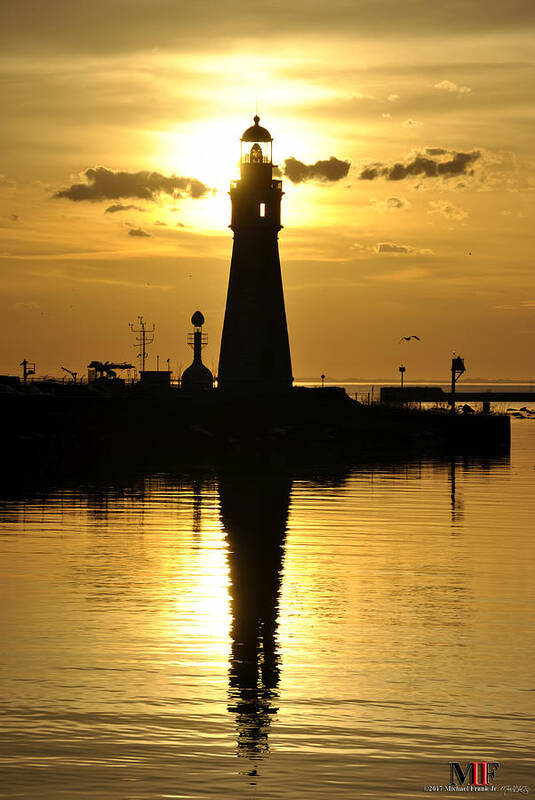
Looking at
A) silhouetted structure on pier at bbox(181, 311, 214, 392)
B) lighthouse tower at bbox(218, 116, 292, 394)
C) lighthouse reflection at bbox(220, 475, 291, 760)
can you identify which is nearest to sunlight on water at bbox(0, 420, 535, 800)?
lighthouse reflection at bbox(220, 475, 291, 760)

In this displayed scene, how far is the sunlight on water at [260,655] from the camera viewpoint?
14.1 m

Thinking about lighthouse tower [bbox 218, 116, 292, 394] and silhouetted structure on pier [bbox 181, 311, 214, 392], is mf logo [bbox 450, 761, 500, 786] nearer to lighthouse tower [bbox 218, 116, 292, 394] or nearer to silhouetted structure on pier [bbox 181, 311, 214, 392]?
lighthouse tower [bbox 218, 116, 292, 394]

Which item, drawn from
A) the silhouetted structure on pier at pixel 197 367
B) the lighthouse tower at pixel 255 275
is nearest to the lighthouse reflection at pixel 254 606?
the lighthouse tower at pixel 255 275

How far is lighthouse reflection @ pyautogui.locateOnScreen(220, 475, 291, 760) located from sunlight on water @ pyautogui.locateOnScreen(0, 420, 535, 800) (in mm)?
64

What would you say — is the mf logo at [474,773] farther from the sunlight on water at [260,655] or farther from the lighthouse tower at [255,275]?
the lighthouse tower at [255,275]

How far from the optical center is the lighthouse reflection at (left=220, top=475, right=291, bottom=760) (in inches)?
637

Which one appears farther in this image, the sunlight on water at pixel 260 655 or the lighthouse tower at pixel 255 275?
the lighthouse tower at pixel 255 275

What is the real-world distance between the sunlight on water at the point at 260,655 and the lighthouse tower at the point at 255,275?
38.3 metres

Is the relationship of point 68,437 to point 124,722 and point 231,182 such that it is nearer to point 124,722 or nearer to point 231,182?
point 231,182

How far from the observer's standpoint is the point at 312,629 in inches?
870

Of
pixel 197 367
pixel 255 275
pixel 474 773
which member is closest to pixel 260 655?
pixel 474 773

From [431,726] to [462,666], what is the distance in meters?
3.61

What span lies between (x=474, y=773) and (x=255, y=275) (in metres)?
64.6

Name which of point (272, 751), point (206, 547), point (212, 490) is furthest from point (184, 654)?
point (212, 490)
